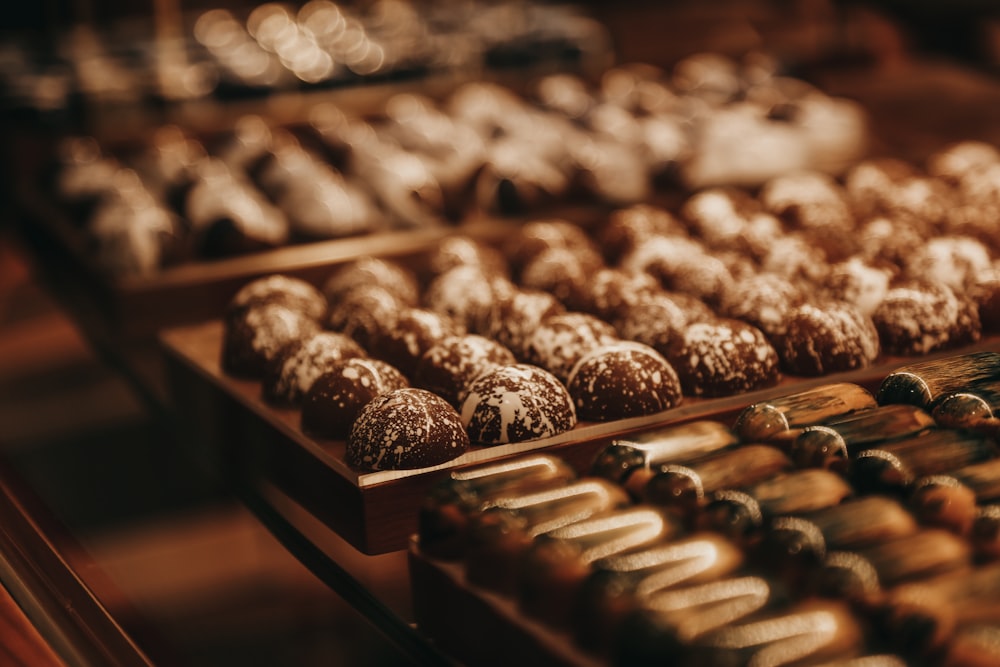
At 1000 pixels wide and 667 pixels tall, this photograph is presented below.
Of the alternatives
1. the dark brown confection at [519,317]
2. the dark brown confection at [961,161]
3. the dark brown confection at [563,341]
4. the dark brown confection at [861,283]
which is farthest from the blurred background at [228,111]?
the dark brown confection at [861,283]

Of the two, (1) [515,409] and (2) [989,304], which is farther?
(2) [989,304]

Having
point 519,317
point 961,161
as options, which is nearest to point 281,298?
point 519,317

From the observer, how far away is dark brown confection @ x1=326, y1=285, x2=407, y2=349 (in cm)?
171

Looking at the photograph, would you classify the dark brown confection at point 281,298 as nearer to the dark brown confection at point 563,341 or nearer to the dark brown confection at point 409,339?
the dark brown confection at point 409,339

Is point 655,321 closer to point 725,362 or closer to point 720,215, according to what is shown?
point 725,362

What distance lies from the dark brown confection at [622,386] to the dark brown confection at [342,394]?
22 centimetres

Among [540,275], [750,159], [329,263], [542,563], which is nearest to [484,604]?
[542,563]

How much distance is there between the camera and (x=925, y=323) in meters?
1.60

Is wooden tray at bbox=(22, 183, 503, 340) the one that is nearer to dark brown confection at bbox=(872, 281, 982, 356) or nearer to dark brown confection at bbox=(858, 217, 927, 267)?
dark brown confection at bbox=(858, 217, 927, 267)

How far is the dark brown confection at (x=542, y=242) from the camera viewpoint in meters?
2.07

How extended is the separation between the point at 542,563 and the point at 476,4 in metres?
3.77

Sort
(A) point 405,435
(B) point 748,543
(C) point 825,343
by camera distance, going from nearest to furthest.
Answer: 1. (B) point 748,543
2. (A) point 405,435
3. (C) point 825,343

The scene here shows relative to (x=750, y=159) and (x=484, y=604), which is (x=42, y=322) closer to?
(x=750, y=159)

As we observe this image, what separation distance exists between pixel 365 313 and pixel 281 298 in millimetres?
158
